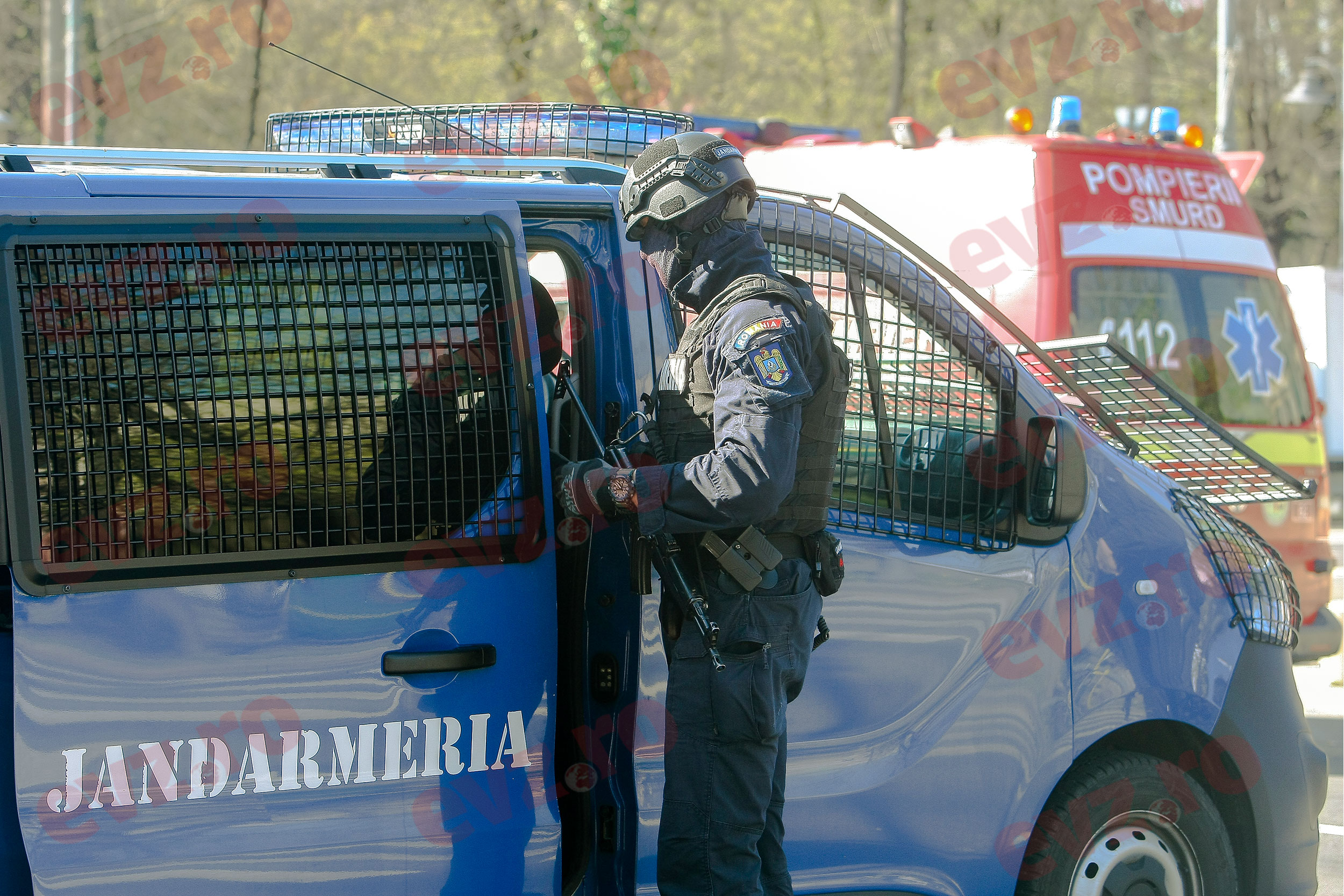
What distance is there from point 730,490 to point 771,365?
237mm

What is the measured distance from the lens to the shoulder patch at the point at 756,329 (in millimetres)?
2467

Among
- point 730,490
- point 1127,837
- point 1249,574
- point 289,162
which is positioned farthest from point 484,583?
point 1249,574

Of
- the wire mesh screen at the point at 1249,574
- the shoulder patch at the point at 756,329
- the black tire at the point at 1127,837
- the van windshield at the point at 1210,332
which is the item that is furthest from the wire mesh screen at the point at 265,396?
the van windshield at the point at 1210,332

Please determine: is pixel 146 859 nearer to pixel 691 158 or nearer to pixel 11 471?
pixel 11 471

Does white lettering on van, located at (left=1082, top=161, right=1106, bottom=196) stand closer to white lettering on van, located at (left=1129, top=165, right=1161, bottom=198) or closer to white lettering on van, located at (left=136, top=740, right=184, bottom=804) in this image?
white lettering on van, located at (left=1129, top=165, right=1161, bottom=198)

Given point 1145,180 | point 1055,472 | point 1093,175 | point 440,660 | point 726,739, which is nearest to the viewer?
point 440,660

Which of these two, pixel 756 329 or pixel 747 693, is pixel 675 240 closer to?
pixel 756 329

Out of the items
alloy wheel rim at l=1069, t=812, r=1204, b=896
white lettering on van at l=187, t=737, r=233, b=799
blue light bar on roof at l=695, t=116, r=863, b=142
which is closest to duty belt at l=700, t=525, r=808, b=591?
white lettering on van at l=187, t=737, r=233, b=799

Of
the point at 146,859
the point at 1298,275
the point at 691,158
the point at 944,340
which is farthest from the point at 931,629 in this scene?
the point at 1298,275

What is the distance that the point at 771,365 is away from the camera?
245cm

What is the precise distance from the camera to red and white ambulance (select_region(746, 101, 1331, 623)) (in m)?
6.47

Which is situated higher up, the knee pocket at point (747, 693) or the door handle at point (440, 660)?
the door handle at point (440, 660)

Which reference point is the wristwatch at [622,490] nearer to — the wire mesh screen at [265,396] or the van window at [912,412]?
the wire mesh screen at [265,396]

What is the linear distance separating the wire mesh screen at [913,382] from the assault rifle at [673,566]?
553 mm
